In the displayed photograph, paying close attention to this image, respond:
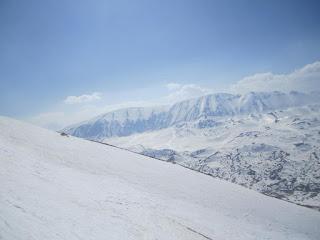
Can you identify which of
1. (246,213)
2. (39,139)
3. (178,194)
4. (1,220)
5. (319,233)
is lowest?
(319,233)

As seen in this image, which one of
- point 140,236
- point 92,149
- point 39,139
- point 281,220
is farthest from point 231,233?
point 39,139

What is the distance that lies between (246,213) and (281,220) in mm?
5678

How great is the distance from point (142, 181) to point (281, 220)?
18933 mm

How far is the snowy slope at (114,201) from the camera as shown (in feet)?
47.7

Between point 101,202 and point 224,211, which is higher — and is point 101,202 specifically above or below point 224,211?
above

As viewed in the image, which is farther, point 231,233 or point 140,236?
point 231,233

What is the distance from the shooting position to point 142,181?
3062 cm

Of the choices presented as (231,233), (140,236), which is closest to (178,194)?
(231,233)

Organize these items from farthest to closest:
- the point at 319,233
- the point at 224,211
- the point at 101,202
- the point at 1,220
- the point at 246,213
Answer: the point at 319,233 → the point at 246,213 → the point at 224,211 → the point at 101,202 → the point at 1,220

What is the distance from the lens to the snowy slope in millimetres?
14547

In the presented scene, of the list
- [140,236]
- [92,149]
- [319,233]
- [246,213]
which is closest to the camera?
[140,236]

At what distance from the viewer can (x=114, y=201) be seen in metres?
21.1

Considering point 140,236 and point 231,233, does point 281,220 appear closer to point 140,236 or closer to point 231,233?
point 231,233

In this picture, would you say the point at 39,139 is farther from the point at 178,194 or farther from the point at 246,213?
the point at 246,213
